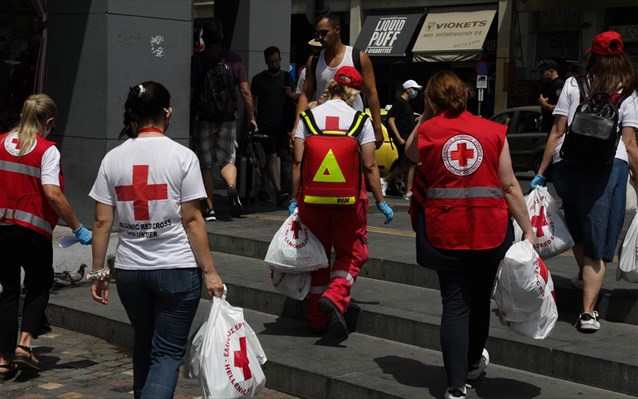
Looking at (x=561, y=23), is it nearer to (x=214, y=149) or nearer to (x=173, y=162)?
(x=214, y=149)

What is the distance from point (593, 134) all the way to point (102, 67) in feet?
17.6

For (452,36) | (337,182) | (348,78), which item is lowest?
(337,182)

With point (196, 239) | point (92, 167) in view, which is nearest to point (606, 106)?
point (196, 239)

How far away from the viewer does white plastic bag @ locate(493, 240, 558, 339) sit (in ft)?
18.5

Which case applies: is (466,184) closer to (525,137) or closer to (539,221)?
(539,221)

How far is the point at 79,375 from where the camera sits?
7.12m

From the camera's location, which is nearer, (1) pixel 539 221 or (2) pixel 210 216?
(1) pixel 539 221

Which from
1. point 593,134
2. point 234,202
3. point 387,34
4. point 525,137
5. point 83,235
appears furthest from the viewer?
point 387,34

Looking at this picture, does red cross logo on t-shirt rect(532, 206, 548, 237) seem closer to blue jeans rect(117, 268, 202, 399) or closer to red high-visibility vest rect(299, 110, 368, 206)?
red high-visibility vest rect(299, 110, 368, 206)

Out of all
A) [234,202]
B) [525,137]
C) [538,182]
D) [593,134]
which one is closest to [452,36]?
[525,137]

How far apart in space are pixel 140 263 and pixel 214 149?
591cm

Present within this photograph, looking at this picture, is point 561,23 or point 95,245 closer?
point 95,245

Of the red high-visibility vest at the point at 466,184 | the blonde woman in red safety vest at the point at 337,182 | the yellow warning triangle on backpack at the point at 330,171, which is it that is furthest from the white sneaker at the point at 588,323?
the yellow warning triangle on backpack at the point at 330,171

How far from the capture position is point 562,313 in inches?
285
